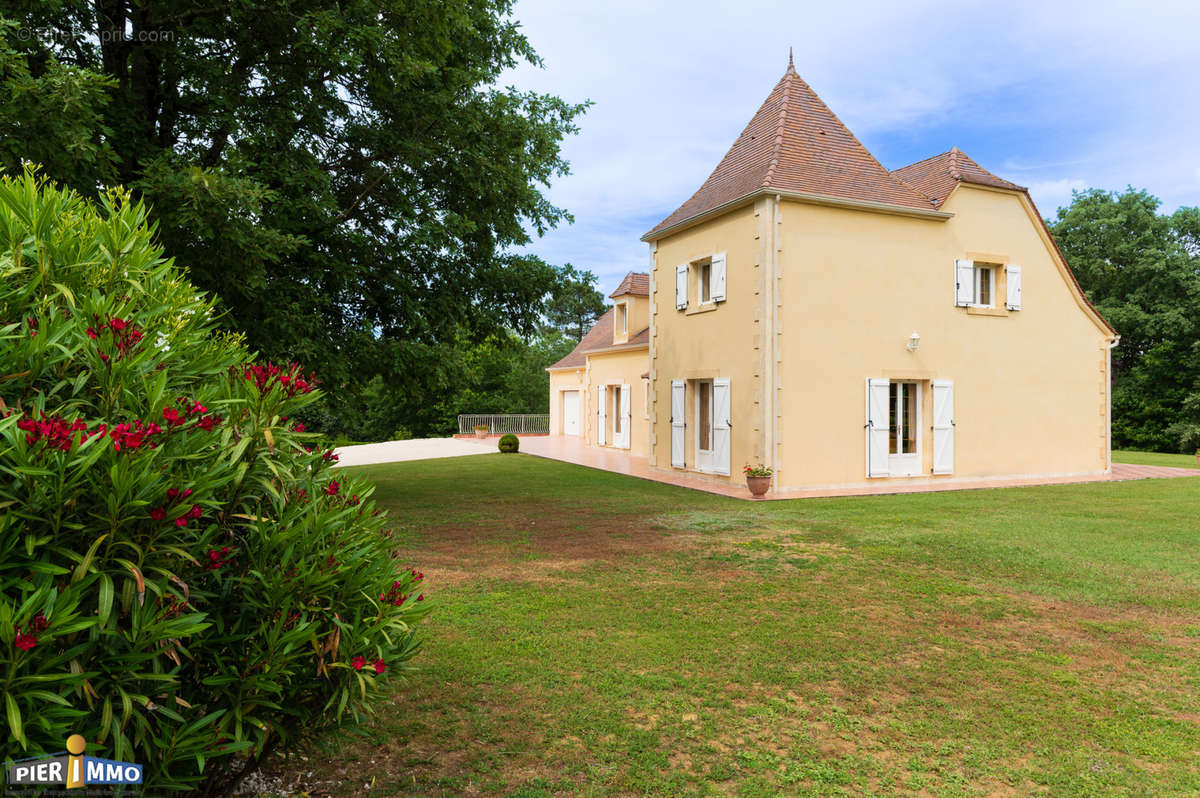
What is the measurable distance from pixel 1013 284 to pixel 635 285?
12.1 metres

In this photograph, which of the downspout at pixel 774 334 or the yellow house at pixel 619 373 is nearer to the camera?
the downspout at pixel 774 334

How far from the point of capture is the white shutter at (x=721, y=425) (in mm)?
14273

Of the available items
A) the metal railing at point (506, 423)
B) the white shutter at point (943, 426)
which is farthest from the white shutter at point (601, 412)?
the white shutter at point (943, 426)

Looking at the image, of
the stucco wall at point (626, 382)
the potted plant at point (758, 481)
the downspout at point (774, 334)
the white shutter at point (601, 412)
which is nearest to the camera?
the potted plant at point (758, 481)

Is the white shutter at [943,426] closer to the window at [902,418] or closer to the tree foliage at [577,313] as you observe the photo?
the window at [902,418]

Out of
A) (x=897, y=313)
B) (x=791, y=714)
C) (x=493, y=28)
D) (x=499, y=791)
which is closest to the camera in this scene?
(x=499, y=791)

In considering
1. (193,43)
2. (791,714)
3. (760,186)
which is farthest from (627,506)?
(193,43)

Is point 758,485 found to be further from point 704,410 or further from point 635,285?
point 635,285

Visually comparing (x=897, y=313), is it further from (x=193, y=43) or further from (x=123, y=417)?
(x=123, y=417)

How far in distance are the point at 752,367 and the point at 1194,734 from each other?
33.9 feet

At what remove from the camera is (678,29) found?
39.2 feet

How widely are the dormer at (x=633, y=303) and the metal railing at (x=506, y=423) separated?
12704mm

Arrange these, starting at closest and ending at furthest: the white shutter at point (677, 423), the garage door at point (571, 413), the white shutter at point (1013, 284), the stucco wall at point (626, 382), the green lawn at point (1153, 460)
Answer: the white shutter at point (1013, 284)
the white shutter at point (677, 423)
the green lawn at point (1153, 460)
the stucco wall at point (626, 382)
the garage door at point (571, 413)

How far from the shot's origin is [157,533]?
1.89m
